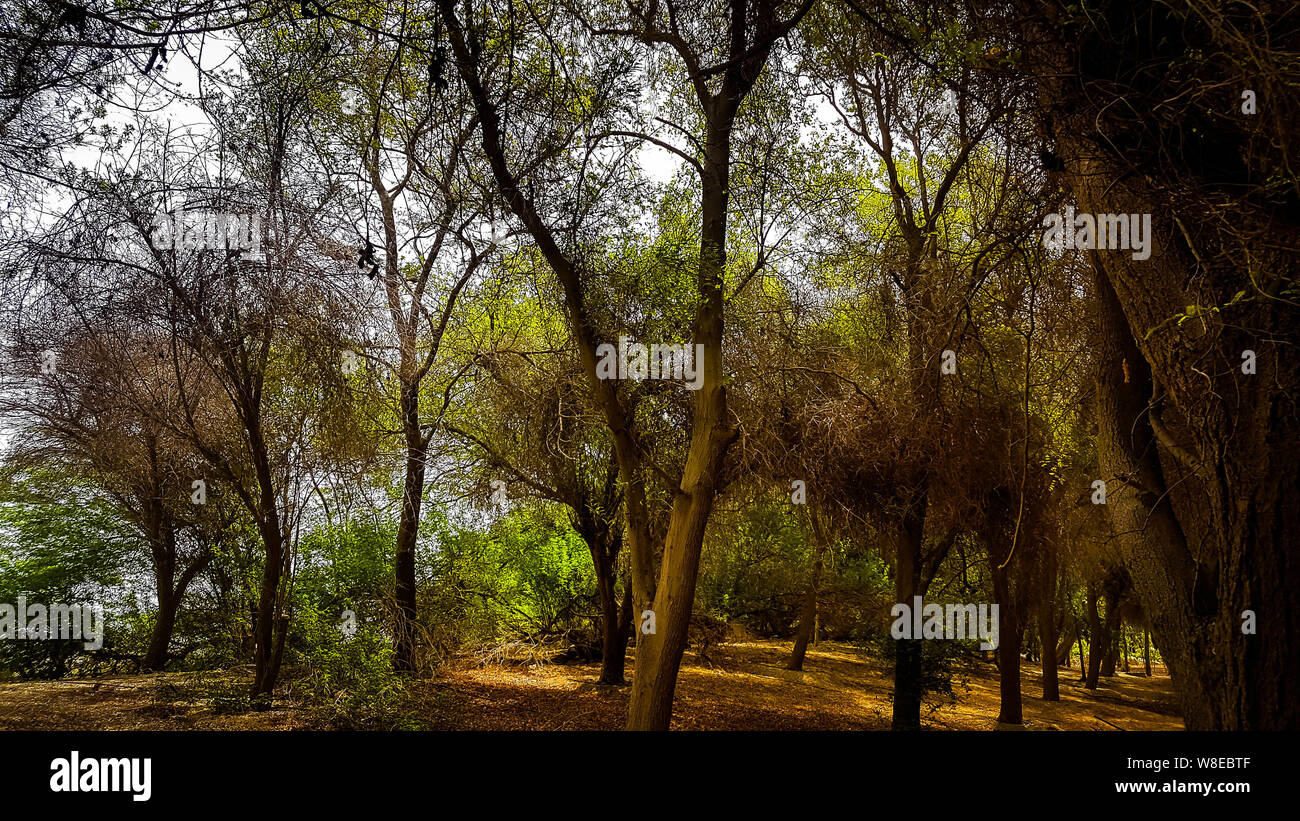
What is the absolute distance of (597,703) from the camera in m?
9.92

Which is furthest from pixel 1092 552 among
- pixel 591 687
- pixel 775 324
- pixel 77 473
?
pixel 77 473

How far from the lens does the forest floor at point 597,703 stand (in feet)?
23.4

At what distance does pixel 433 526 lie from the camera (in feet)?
35.0

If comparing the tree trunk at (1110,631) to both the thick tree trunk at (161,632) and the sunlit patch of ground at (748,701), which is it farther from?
the thick tree trunk at (161,632)

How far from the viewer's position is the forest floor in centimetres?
714

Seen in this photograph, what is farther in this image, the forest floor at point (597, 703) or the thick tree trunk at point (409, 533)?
the thick tree trunk at point (409, 533)

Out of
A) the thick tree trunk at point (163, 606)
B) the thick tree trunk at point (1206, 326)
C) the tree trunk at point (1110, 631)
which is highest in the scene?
the thick tree trunk at point (1206, 326)

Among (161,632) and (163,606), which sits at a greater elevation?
(163,606)

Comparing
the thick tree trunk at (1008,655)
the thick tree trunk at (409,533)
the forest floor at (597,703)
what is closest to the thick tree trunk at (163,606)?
the forest floor at (597,703)

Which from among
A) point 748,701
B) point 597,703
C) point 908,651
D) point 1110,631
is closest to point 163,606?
point 597,703

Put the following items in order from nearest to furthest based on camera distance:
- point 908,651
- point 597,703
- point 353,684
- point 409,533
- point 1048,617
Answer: point 353,684, point 908,651, point 409,533, point 597,703, point 1048,617

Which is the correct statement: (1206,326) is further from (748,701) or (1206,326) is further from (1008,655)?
(748,701)

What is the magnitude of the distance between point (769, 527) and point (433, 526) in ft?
23.4
